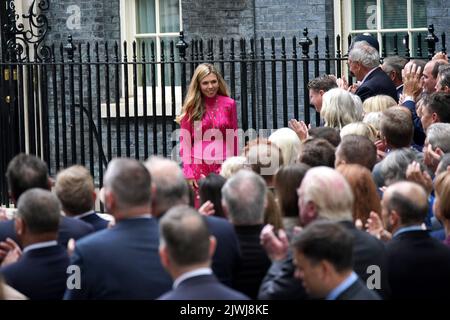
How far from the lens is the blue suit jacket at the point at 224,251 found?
806 centimetres

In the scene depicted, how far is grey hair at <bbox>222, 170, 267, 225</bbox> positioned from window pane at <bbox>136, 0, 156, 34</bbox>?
10.2m

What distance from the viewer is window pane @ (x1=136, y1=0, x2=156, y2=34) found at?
1823 cm

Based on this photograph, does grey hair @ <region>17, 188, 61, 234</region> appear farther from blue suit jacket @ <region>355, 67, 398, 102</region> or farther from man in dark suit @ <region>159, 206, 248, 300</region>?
blue suit jacket @ <region>355, 67, 398, 102</region>

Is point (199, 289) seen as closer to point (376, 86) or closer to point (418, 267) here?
point (418, 267)

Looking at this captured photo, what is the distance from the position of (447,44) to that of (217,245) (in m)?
8.65

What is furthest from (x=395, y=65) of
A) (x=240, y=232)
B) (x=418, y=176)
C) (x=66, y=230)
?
(x=240, y=232)

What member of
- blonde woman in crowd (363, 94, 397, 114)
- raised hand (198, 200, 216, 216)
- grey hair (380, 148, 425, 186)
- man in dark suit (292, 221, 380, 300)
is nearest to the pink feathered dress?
A: blonde woman in crowd (363, 94, 397, 114)

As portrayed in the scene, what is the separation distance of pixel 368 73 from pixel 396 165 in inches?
141

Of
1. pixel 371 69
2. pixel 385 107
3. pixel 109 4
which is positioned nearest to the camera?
pixel 385 107

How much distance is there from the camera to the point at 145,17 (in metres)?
18.3

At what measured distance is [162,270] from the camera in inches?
301

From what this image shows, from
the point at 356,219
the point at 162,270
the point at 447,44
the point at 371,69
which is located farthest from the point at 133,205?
the point at 447,44

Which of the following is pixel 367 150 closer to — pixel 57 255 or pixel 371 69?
pixel 57 255

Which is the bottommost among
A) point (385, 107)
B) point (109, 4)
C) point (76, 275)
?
point (76, 275)
